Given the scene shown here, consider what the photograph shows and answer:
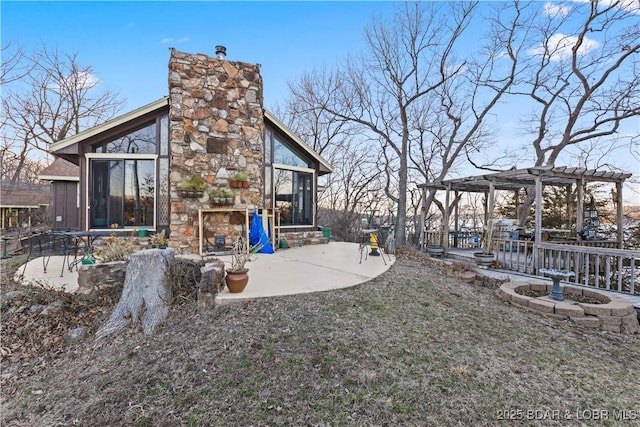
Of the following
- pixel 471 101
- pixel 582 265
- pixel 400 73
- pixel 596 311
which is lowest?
pixel 596 311

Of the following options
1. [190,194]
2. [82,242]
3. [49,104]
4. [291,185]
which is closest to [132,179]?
[190,194]

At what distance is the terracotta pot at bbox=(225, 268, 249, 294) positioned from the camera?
3549 mm

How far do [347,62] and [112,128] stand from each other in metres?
9.91

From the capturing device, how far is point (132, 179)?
6.79 metres

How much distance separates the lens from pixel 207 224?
6828 millimetres

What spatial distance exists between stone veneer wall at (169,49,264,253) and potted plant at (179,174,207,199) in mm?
105

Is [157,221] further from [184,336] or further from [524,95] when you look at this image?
[524,95]

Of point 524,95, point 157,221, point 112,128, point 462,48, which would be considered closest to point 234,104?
point 112,128

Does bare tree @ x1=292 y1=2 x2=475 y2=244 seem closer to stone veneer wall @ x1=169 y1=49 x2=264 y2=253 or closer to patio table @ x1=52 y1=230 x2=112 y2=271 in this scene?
stone veneer wall @ x1=169 y1=49 x2=264 y2=253

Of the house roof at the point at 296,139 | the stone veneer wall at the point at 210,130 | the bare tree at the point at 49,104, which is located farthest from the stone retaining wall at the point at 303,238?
the bare tree at the point at 49,104

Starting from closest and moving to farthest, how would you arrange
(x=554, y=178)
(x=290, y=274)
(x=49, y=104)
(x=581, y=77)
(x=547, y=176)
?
(x=290, y=274)
(x=547, y=176)
(x=554, y=178)
(x=581, y=77)
(x=49, y=104)

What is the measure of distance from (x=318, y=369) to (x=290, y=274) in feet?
7.99

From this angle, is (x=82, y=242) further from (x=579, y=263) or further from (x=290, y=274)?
(x=579, y=263)

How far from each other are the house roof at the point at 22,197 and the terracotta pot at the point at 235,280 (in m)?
17.4
